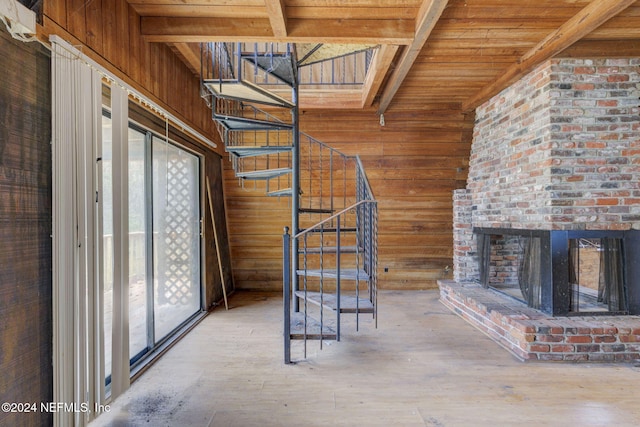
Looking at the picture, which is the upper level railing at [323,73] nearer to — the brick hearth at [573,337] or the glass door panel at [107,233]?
the glass door panel at [107,233]

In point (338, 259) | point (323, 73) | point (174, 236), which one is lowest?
point (338, 259)

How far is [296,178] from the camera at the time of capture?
11.4 ft

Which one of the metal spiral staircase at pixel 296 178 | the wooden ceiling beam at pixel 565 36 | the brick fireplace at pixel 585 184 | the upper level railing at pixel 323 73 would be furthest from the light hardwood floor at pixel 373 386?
the upper level railing at pixel 323 73

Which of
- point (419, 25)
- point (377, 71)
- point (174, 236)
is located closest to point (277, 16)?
point (419, 25)

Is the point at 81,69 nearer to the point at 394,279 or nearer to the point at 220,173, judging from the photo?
the point at 220,173

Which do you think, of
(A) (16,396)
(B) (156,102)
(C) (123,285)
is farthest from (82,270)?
(B) (156,102)

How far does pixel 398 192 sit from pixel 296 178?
5.90 feet

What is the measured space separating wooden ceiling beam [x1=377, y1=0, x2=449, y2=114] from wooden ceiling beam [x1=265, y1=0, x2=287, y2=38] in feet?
3.24

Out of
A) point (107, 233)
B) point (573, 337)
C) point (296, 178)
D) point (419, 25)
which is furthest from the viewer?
point (296, 178)

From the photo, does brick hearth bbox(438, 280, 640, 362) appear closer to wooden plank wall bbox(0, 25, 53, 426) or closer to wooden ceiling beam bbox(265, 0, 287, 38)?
wooden ceiling beam bbox(265, 0, 287, 38)

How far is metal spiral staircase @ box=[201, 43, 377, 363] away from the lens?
2.70m

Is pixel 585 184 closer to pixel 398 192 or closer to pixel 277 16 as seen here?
pixel 398 192

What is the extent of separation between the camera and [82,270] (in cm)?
167

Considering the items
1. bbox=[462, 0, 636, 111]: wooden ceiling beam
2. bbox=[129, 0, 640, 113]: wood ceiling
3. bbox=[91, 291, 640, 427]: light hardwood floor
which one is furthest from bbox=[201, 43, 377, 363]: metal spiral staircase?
bbox=[462, 0, 636, 111]: wooden ceiling beam
